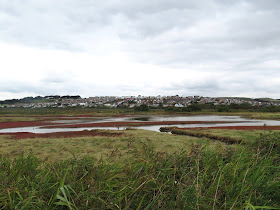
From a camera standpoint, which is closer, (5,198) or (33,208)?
(33,208)

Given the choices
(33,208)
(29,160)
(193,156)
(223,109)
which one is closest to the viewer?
(33,208)

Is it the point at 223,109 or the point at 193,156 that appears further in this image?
the point at 223,109

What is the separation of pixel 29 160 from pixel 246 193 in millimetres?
3239

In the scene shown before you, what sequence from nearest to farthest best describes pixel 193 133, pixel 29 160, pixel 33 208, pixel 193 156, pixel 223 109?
1. pixel 33 208
2. pixel 193 156
3. pixel 29 160
4. pixel 193 133
5. pixel 223 109

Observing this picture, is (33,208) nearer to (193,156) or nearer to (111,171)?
(111,171)

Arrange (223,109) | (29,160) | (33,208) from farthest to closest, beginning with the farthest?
(223,109) → (29,160) → (33,208)

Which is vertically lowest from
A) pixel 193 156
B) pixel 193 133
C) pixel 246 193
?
pixel 193 133

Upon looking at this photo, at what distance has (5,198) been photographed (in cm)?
210

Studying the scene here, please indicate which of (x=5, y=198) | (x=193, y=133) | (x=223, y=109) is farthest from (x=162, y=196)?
(x=223, y=109)

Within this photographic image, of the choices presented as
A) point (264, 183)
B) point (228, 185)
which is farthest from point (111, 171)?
point (264, 183)

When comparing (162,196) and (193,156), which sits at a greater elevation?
(193,156)

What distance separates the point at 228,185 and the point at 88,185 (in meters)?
1.66

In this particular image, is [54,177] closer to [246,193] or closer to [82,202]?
[82,202]

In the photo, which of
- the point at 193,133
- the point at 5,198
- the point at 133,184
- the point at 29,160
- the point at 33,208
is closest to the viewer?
the point at 33,208
